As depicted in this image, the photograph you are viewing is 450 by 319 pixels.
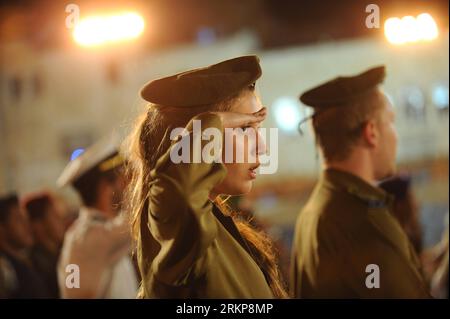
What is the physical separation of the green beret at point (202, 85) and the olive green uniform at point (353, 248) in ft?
2.17

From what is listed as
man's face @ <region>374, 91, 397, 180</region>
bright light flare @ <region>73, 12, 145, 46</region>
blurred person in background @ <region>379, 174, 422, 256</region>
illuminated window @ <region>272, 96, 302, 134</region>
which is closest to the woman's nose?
man's face @ <region>374, 91, 397, 180</region>

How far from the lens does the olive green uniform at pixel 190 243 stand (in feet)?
4.37

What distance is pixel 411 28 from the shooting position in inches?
108

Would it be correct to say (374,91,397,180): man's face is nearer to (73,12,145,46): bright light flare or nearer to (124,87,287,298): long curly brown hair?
(124,87,287,298): long curly brown hair

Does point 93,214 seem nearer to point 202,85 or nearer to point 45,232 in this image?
point 45,232

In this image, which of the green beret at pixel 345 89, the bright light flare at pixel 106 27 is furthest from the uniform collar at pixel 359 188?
the bright light flare at pixel 106 27

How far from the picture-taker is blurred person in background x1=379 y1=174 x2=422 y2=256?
3.07 m

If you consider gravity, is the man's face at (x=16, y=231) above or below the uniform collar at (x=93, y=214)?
below

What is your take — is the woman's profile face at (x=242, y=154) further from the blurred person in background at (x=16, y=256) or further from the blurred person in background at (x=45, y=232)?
the blurred person in background at (x=45, y=232)

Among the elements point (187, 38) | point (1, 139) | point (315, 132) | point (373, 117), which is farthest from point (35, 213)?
point (187, 38)

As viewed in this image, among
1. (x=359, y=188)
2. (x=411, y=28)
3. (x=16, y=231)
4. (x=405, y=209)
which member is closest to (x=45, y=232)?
(x=16, y=231)

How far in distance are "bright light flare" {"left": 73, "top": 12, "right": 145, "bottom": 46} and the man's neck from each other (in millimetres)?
1328

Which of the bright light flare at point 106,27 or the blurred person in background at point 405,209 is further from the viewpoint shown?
the blurred person in background at point 405,209

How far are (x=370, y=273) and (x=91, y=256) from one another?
3.81 feet
